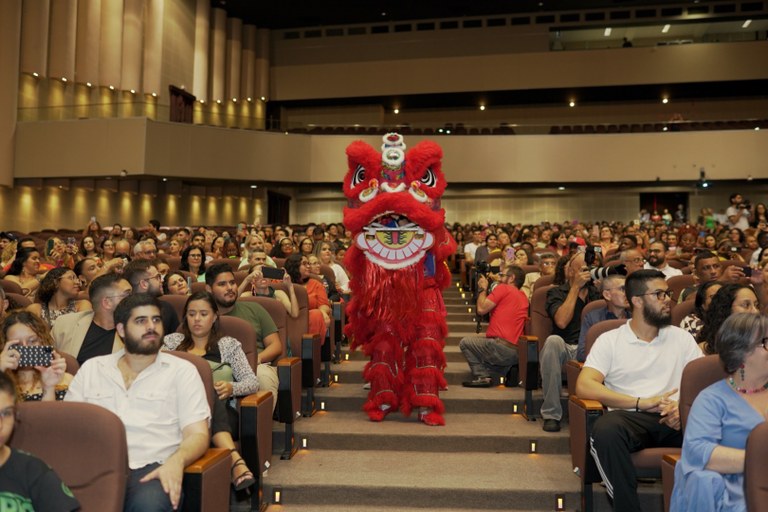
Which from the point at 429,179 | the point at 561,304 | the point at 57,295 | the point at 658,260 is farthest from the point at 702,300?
the point at 57,295

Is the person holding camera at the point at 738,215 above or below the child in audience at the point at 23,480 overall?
above

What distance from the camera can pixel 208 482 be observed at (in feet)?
8.57

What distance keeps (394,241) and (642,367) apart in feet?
5.46

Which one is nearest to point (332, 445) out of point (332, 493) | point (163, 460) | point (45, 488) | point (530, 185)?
point (332, 493)

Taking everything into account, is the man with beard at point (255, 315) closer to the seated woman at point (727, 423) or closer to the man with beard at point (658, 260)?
the seated woman at point (727, 423)

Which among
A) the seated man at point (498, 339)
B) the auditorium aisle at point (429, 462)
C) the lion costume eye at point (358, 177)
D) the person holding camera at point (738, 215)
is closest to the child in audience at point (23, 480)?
the auditorium aisle at point (429, 462)

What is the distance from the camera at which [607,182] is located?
19234mm

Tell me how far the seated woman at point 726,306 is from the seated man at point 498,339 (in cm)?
201

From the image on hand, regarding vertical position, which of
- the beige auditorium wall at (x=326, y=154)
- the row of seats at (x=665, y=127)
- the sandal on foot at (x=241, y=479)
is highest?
the row of seats at (x=665, y=127)

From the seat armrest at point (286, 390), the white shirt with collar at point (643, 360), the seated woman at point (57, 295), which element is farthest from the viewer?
the seated woman at point (57, 295)

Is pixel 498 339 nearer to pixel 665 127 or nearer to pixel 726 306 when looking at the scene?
pixel 726 306

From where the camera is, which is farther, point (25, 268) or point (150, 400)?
point (25, 268)

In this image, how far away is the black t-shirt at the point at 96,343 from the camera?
3584 mm

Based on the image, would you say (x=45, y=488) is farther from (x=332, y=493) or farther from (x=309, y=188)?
(x=309, y=188)
